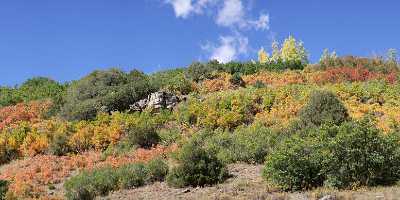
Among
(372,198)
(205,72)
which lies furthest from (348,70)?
(372,198)

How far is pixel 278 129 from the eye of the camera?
1094 inches

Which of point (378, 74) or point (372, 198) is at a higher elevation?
point (378, 74)

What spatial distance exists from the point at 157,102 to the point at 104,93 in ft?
15.5

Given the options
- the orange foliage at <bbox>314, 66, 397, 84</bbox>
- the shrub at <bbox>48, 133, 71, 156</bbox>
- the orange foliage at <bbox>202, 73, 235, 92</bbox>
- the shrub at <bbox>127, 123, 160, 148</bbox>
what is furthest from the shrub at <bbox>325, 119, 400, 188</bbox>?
the orange foliage at <bbox>202, 73, 235, 92</bbox>

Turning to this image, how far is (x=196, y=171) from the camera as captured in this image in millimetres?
21812

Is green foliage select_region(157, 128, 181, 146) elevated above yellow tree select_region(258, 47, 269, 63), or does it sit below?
below

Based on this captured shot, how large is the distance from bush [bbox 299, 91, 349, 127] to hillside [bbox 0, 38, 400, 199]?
6 centimetres

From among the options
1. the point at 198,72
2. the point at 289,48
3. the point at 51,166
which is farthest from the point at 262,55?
the point at 51,166

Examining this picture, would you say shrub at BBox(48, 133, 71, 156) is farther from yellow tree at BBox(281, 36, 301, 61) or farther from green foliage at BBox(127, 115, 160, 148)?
yellow tree at BBox(281, 36, 301, 61)

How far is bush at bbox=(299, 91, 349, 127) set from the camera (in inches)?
1081

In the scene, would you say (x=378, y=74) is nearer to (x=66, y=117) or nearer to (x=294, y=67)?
(x=294, y=67)

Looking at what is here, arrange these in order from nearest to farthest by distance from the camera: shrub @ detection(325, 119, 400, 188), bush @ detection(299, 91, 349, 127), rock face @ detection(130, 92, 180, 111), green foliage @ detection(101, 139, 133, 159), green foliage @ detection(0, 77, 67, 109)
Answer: shrub @ detection(325, 119, 400, 188) → bush @ detection(299, 91, 349, 127) → green foliage @ detection(101, 139, 133, 159) → rock face @ detection(130, 92, 180, 111) → green foliage @ detection(0, 77, 67, 109)

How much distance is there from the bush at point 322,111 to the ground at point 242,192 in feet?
→ 15.7

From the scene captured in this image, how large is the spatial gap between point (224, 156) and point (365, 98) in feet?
40.5
